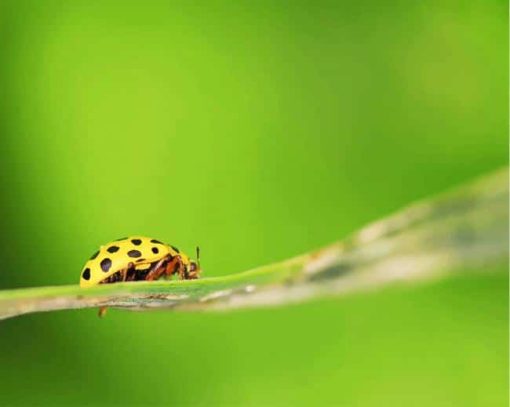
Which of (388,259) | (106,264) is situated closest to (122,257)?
(106,264)

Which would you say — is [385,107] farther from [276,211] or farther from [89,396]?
[89,396]

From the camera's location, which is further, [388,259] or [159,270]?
[159,270]

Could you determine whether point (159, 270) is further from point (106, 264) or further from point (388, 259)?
point (388, 259)

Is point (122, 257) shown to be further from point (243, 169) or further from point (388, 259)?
point (388, 259)

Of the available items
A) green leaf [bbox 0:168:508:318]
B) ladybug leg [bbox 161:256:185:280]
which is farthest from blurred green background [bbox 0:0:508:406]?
green leaf [bbox 0:168:508:318]

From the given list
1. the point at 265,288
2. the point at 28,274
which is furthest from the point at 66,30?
the point at 265,288

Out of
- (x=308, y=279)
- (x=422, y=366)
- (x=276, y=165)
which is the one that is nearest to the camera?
(x=308, y=279)

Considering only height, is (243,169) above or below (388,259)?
above
